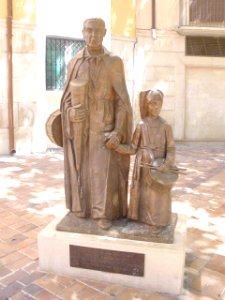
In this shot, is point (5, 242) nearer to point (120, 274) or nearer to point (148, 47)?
point (120, 274)

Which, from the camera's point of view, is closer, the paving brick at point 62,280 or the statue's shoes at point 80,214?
the paving brick at point 62,280

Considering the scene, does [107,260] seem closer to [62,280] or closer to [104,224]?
[104,224]

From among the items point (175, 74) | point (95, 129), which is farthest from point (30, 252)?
point (175, 74)

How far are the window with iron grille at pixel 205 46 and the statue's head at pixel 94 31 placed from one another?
879cm

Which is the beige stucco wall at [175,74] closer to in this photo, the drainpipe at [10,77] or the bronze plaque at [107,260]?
the drainpipe at [10,77]

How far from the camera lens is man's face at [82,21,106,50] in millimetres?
3137

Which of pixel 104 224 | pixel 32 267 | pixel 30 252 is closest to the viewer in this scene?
pixel 104 224

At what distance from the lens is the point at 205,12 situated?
445 inches

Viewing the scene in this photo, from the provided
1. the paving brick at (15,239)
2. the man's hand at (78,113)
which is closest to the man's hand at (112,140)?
the man's hand at (78,113)

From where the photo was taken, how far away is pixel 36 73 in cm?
924

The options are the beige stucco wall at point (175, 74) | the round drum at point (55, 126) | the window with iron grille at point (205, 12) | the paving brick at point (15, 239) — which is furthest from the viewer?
the window with iron grille at point (205, 12)

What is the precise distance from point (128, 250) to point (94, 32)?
1.88m

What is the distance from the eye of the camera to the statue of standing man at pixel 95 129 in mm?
3256

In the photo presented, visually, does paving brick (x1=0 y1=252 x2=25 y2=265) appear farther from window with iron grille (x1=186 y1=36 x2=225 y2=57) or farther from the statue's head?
window with iron grille (x1=186 y1=36 x2=225 y2=57)
